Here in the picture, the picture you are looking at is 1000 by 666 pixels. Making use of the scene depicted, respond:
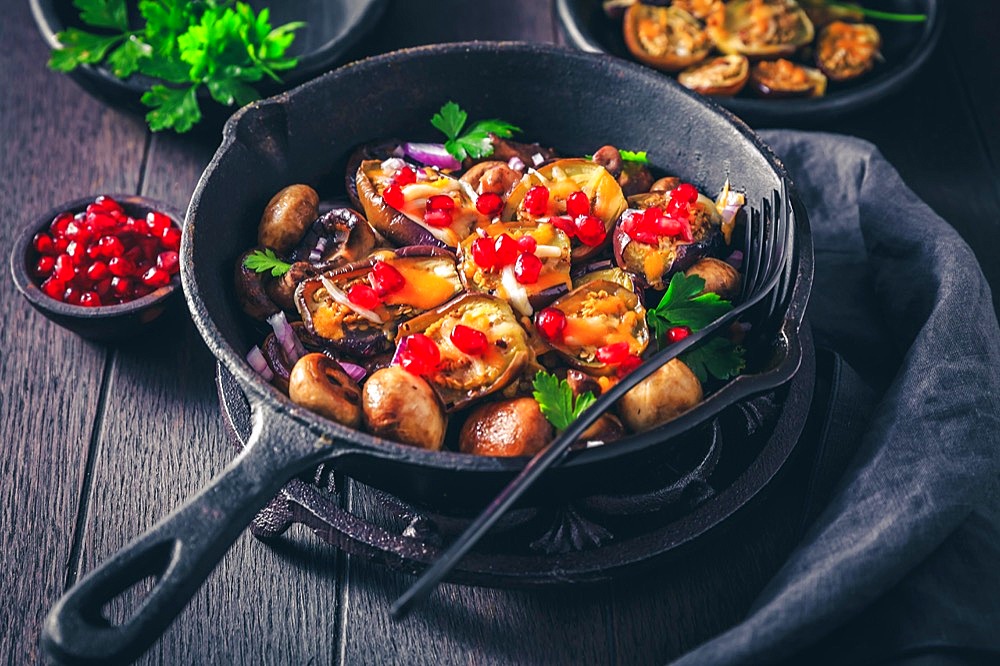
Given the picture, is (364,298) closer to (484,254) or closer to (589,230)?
(484,254)

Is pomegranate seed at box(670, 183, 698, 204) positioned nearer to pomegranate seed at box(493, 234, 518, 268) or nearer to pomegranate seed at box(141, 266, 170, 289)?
pomegranate seed at box(493, 234, 518, 268)

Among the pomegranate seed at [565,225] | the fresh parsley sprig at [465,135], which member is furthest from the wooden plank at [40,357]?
the pomegranate seed at [565,225]

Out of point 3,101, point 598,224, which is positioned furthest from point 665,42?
point 3,101

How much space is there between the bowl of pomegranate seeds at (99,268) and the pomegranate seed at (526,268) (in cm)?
143

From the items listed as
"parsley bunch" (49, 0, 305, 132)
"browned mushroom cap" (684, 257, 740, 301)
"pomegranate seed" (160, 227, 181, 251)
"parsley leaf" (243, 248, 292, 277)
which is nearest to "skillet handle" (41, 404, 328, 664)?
"parsley leaf" (243, 248, 292, 277)

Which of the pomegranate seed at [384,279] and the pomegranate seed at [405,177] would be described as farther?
the pomegranate seed at [405,177]

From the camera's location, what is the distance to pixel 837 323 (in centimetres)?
377

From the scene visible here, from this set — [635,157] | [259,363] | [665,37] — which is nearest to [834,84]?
[665,37]

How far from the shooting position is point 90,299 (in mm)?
3568

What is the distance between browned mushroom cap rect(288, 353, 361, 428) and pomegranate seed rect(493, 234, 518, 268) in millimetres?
661

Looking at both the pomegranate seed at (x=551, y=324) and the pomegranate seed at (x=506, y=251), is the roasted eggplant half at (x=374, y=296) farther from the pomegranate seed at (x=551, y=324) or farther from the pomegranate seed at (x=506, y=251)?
the pomegranate seed at (x=551, y=324)

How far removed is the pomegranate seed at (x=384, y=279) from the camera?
10.1ft

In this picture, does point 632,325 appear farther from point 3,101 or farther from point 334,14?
point 3,101

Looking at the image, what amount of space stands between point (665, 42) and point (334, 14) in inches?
69.4
